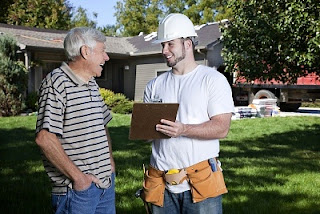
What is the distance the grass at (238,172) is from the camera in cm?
549

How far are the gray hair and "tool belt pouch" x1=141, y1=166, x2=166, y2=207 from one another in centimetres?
91

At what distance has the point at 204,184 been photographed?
276cm

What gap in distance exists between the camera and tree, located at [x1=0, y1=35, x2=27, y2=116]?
15.8 meters

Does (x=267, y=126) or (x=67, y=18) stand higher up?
(x=67, y=18)

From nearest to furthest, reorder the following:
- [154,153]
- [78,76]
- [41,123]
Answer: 1. [41,123]
2. [78,76]
3. [154,153]

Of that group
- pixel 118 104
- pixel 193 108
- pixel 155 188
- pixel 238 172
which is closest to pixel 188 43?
pixel 193 108

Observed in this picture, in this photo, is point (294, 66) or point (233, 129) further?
point (233, 129)

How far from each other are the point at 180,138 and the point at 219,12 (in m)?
38.7

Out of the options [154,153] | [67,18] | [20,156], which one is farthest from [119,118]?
[67,18]

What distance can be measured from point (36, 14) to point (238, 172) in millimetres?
30399

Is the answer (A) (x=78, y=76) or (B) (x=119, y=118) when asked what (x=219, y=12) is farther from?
(A) (x=78, y=76)

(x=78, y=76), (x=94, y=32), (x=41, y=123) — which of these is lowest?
(x=41, y=123)

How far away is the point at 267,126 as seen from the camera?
1412cm

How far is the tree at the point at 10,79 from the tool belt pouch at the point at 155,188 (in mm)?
13851
